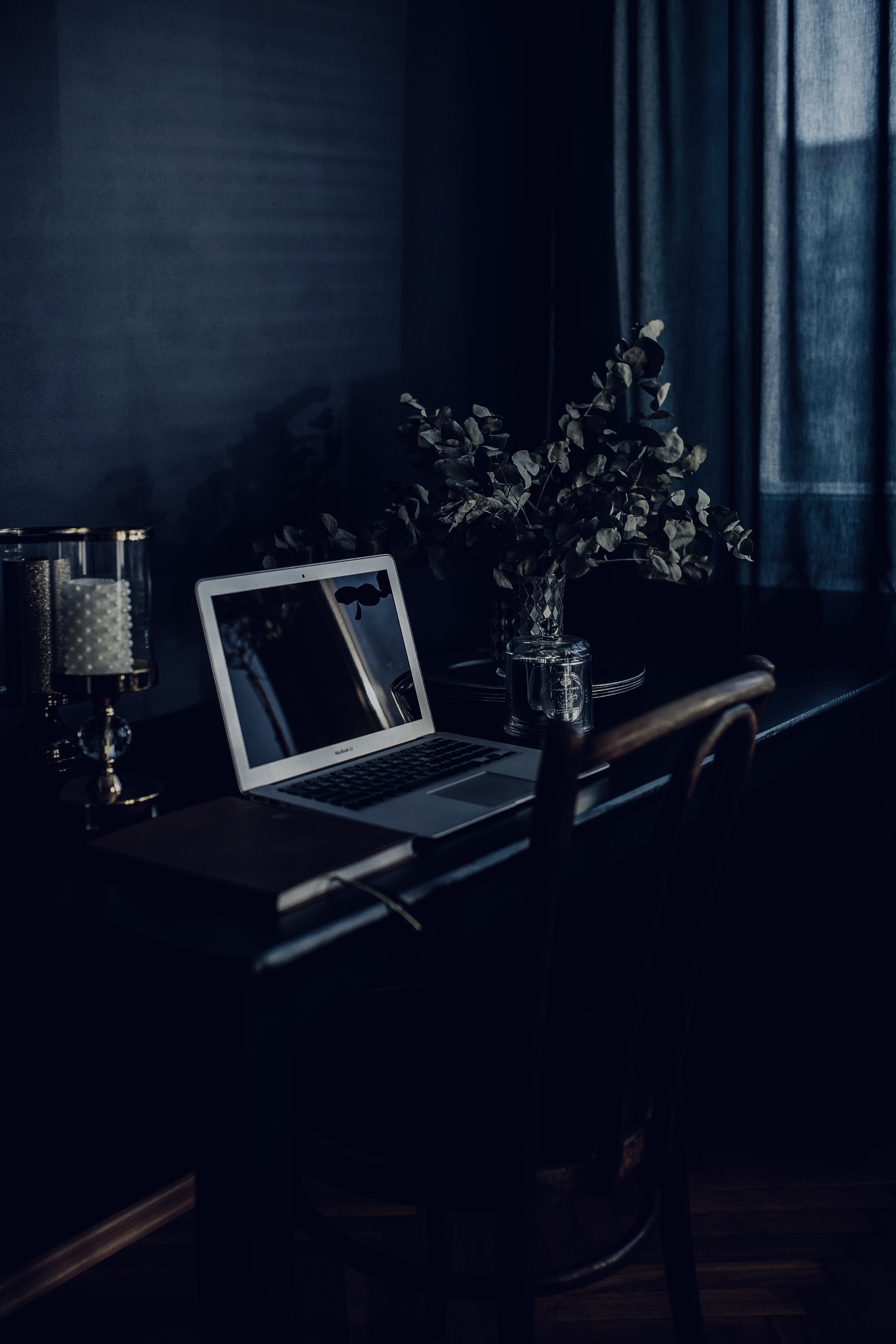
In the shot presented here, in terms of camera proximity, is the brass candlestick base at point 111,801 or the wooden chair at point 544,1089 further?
the brass candlestick base at point 111,801

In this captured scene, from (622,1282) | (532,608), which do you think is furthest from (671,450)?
(622,1282)

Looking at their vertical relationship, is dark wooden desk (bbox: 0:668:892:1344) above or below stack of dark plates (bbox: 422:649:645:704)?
below

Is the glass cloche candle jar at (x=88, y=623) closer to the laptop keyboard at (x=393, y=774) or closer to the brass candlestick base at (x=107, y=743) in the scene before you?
the brass candlestick base at (x=107, y=743)

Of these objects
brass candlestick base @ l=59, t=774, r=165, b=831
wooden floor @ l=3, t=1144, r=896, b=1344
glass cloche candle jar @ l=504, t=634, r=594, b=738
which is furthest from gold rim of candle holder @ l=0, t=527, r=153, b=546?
wooden floor @ l=3, t=1144, r=896, b=1344

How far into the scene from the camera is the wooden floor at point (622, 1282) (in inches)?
59.2

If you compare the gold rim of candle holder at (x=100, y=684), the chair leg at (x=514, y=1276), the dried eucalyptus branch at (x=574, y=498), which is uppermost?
the dried eucalyptus branch at (x=574, y=498)

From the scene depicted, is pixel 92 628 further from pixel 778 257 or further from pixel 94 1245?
pixel 778 257

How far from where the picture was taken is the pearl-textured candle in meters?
1.18

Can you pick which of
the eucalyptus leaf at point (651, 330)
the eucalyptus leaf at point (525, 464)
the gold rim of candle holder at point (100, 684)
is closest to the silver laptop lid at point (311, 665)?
the gold rim of candle holder at point (100, 684)

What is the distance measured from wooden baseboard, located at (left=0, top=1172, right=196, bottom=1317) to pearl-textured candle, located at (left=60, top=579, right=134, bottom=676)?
0.84m

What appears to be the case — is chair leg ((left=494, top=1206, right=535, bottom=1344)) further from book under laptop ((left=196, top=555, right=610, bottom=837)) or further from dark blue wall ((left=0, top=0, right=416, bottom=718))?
dark blue wall ((left=0, top=0, right=416, bottom=718))

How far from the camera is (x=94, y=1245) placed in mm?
1637

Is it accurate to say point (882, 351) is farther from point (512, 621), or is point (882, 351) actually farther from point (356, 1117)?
point (356, 1117)

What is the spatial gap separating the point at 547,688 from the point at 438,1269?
2.34ft
